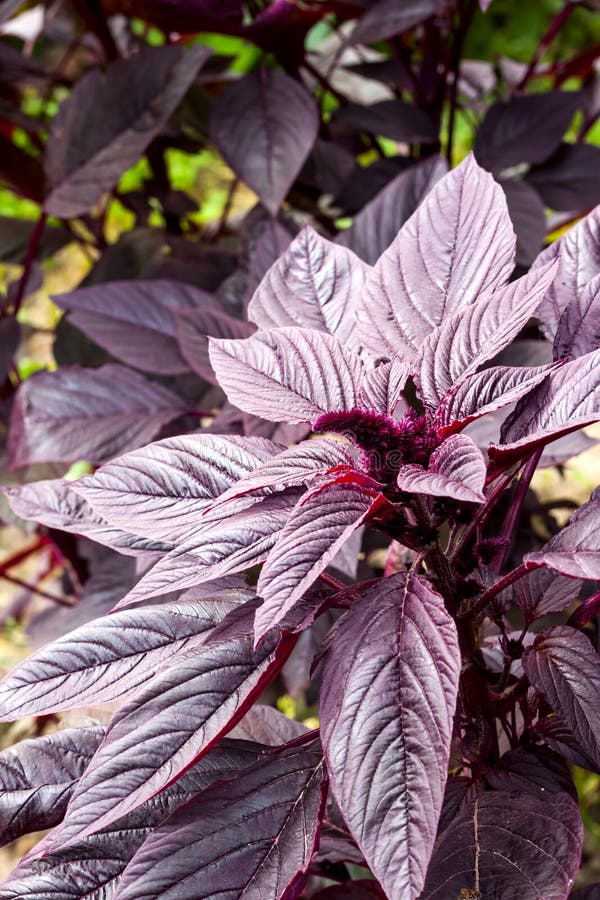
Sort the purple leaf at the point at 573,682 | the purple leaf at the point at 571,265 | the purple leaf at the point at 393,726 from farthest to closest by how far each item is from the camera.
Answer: the purple leaf at the point at 571,265, the purple leaf at the point at 573,682, the purple leaf at the point at 393,726

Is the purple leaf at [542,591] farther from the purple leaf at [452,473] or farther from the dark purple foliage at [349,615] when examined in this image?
the purple leaf at [452,473]

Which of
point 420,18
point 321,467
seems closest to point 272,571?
point 321,467

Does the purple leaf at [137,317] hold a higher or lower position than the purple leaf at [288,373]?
lower

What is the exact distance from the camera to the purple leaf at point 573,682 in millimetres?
534

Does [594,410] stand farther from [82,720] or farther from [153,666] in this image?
[82,720]

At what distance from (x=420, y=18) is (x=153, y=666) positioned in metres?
0.88

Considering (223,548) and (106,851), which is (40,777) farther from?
(223,548)

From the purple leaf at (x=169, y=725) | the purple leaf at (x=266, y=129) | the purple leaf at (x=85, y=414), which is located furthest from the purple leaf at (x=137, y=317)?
the purple leaf at (x=169, y=725)

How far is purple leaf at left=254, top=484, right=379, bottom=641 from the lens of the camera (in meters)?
0.44

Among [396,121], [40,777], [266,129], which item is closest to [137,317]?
[266,129]

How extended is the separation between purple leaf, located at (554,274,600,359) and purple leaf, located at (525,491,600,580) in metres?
0.11

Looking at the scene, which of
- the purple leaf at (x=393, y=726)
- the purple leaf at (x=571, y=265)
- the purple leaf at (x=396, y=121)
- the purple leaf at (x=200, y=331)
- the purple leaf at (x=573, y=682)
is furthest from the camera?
the purple leaf at (x=396, y=121)

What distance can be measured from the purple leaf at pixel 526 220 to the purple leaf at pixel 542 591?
1.71 feet

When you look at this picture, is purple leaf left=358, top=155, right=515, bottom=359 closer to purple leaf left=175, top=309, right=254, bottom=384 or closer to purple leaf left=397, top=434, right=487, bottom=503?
purple leaf left=397, top=434, right=487, bottom=503
